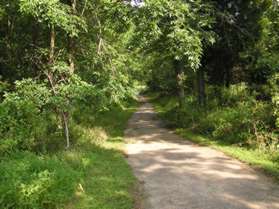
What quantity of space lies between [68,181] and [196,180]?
3500mm

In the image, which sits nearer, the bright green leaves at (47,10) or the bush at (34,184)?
the bush at (34,184)

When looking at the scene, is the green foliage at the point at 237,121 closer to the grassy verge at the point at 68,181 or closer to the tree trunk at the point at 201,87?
the tree trunk at the point at 201,87

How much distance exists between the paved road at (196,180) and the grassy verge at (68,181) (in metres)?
0.57

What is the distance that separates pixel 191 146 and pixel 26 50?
7379mm

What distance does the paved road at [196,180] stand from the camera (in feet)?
24.2

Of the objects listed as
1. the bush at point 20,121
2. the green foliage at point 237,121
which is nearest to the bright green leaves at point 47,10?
the bush at point 20,121

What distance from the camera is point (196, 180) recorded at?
29.6 ft

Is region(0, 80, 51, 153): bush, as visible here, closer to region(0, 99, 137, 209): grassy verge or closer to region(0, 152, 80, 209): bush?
region(0, 99, 137, 209): grassy verge

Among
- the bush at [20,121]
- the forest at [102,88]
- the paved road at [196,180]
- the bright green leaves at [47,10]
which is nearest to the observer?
the paved road at [196,180]

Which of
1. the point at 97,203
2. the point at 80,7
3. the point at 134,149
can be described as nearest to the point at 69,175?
the point at 97,203

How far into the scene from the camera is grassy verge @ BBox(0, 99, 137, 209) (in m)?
5.89

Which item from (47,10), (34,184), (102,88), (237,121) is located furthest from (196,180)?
(47,10)

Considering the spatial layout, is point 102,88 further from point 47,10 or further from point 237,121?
point 237,121

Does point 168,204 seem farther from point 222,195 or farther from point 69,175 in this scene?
point 69,175
